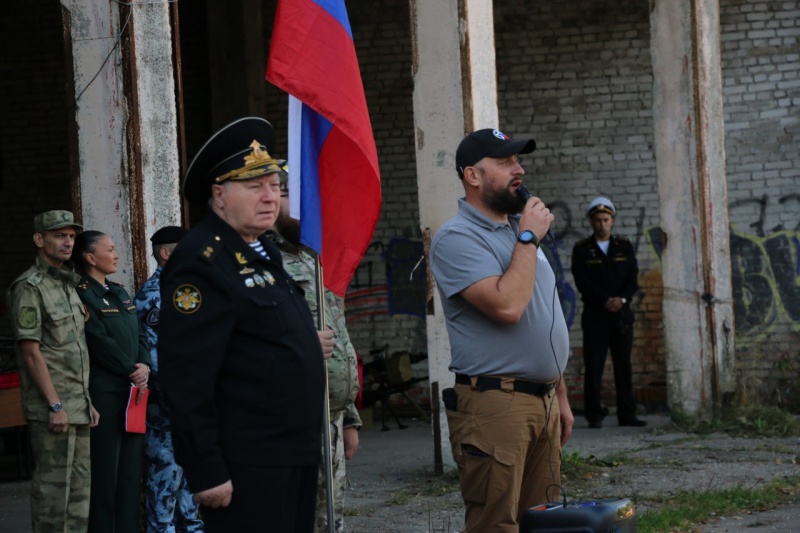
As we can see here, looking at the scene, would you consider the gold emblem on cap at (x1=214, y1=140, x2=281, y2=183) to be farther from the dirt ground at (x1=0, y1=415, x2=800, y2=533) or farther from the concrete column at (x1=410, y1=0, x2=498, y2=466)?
the concrete column at (x1=410, y1=0, x2=498, y2=466)

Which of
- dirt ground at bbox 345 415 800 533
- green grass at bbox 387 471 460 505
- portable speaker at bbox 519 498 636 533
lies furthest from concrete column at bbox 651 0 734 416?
portable speaker at bbox 519 498 636 533

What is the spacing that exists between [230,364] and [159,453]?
3340 millimetres

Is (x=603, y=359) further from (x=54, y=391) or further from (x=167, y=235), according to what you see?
(x=54, y=391)

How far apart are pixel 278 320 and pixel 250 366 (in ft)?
0.56

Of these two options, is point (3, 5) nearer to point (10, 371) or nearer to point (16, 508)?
point (10, 371)

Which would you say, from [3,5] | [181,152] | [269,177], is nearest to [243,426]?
[269,177]

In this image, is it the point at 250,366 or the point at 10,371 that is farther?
the point at 10,371

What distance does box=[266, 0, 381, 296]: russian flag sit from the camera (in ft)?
17.9

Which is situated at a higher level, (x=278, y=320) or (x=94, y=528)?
(x=278, y=320)

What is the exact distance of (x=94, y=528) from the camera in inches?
265

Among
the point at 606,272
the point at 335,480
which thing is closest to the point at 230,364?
the point at 335,480

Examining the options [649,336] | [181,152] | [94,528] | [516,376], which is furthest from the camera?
[649,336]

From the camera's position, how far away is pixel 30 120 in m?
14.2

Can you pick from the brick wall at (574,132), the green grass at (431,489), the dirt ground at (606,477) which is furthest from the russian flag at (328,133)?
the brick wall at (574,132)
